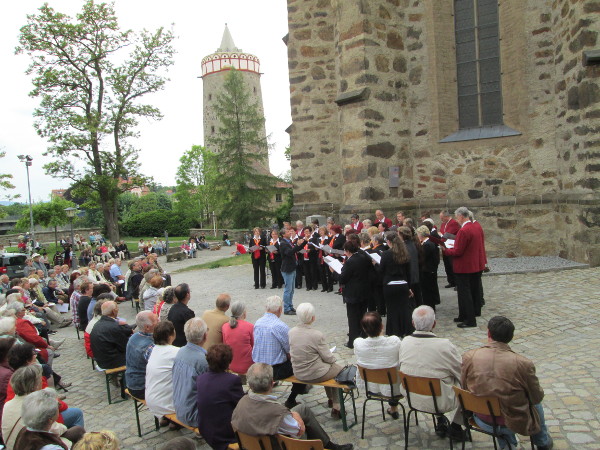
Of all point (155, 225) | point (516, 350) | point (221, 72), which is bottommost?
point (516, 350)

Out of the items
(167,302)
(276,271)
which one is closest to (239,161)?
(276,271)

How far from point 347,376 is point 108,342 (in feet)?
10.5

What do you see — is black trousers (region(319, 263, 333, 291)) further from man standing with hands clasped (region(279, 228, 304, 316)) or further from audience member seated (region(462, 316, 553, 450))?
audience member seated (region(462, 316, 553, 450))

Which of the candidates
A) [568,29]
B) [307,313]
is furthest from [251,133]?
[307,313]

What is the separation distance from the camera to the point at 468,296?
7062 millimetres

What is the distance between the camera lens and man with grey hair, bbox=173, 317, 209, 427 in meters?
4.23

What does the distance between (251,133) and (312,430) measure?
34.4m

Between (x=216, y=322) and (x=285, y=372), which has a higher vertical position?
(x=216, y=322)

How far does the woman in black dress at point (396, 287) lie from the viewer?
659 centimetres

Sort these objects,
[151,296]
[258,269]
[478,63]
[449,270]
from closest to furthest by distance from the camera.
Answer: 1. [151,296]
2. [449,270]
3. [478,63]
4. [258,269]

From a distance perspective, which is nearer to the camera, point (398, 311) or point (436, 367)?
point (436, 367)

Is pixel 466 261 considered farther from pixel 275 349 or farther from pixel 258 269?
pixel 258 269

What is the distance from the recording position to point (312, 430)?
372cm

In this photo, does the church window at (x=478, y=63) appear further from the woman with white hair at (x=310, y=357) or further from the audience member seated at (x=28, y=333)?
the audience member seated at (x=28, y=333)
